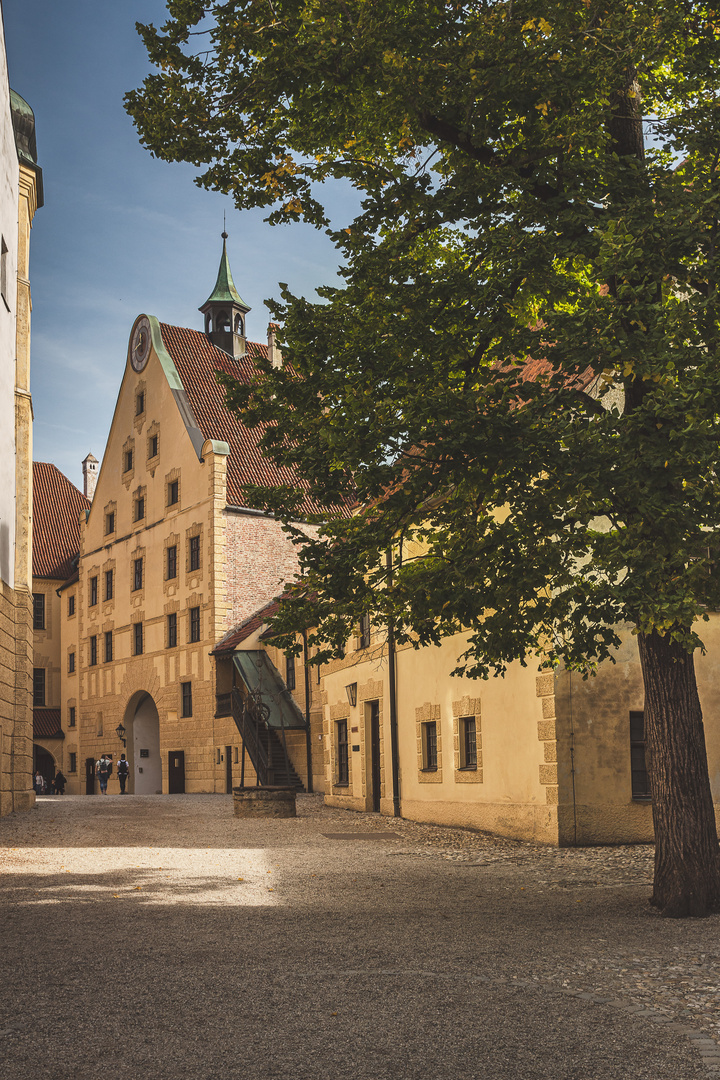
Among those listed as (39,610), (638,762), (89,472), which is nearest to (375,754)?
(638,762)

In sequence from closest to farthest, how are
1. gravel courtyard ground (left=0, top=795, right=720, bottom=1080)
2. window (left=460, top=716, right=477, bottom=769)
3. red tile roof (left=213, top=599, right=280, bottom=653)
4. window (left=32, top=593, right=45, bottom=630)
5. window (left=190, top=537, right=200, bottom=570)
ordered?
gravel courtyard ground (left=0, top=795, right=720, bottom=1080) → window (left=460, top=716, right=477, bottom=769) → red tile roof (left=213, top=599, right=280, bottom=653) → window (left=190, top=537, right=200, bottom=570) → window (left=32, top=593, right=45, bottom=630)

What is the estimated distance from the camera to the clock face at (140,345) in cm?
4316

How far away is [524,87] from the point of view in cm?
834

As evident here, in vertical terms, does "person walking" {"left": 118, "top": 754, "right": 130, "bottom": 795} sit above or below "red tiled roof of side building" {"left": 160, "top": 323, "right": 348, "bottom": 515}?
below

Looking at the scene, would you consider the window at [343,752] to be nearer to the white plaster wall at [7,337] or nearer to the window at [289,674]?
the window at [289,674]

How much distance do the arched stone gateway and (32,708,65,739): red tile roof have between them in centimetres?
736

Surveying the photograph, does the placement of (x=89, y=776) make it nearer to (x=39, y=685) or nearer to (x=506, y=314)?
(x=39, y=685)

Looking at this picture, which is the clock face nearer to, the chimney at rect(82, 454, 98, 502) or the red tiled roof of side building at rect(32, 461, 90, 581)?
the red tiled roof of side building at rect(32, 461, 90, 581)

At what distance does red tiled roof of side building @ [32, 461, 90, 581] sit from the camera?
53.0 meters

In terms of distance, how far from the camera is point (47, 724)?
49.6 metres

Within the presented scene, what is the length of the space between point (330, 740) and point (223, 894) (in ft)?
54.5

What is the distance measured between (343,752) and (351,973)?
2003 cm

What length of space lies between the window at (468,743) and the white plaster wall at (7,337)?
30.7 ft

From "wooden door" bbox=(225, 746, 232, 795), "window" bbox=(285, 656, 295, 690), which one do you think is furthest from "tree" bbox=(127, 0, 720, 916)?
"wooden door" bbox=(225, 746, 232, 795)
